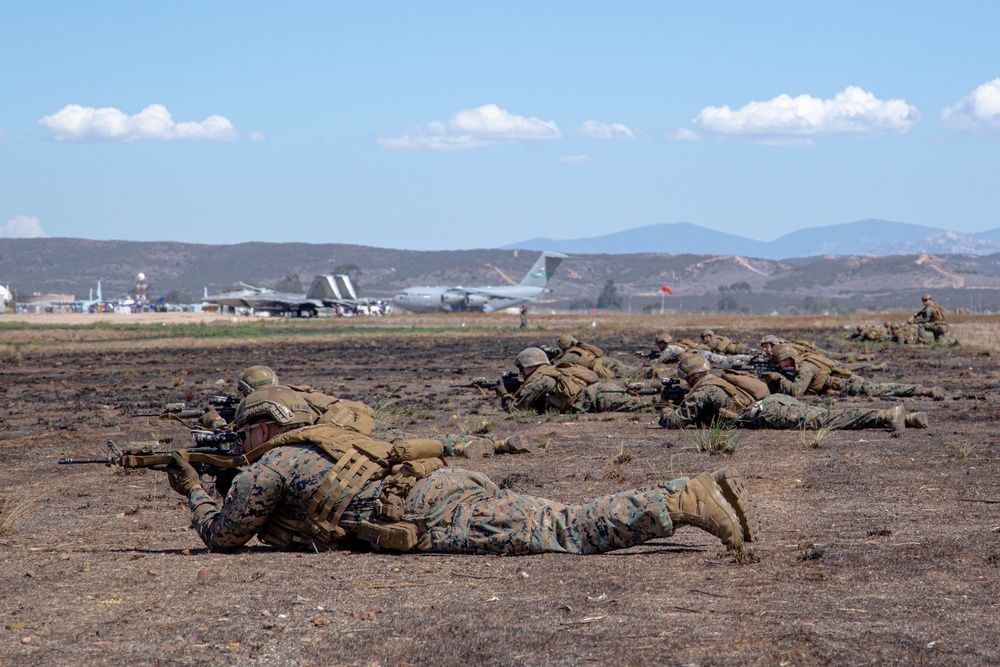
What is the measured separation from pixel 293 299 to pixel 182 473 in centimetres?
8551

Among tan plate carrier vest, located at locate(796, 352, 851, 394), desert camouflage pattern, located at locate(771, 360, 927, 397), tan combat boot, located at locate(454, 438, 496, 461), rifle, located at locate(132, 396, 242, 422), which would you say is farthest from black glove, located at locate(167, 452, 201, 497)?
tan plate carrier vest, located at locate(796, 352, 851, 394)

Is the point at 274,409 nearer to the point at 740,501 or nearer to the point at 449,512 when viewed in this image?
the point at 449,512

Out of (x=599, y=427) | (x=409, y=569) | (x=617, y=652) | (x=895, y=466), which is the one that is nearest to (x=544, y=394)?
(x=599, y=427)

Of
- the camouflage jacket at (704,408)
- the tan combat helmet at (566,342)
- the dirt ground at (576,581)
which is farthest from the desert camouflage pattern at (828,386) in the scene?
the dirt ground at (576,581)

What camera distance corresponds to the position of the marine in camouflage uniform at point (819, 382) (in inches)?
711

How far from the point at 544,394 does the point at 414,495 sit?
981cm

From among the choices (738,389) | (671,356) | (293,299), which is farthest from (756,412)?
(293,299)

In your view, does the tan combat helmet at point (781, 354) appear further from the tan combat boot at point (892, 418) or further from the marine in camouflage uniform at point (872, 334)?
the marine in camouflage uniform at point (872, 334)

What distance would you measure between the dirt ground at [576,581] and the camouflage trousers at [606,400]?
10.3ft

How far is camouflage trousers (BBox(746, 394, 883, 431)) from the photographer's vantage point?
14.5 m

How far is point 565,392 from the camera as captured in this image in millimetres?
17062

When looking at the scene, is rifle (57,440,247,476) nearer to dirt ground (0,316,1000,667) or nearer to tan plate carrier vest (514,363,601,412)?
dirt ground (0,316,1000,667)

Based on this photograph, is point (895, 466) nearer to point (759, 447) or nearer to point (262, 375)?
point (759, 447)

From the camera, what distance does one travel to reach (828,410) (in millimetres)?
14828
